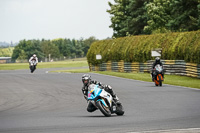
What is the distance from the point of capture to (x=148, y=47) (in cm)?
4134

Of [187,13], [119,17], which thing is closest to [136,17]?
[119,17]

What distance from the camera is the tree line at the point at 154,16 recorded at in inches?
2153

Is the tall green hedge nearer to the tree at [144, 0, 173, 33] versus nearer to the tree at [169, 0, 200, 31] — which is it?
the tree at [169, 0, 200, 31]

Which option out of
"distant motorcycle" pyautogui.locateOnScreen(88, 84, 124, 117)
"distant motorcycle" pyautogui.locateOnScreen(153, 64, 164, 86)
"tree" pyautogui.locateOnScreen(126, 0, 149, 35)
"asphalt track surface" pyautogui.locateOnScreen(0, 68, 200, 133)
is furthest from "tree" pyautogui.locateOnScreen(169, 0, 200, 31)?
"distant motorcycle" pyautogui.locateOnScreen(88, 84, 124, 117)

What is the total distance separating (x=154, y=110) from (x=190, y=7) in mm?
42871

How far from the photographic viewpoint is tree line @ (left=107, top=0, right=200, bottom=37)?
54.7 meters

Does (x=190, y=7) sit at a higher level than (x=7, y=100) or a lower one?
higher

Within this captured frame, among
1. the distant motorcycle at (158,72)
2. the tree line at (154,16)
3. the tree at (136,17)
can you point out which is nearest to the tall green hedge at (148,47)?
the distant motorcycle at (158,72)

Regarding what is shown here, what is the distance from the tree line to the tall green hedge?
9391 millimetres

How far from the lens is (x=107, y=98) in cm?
1194

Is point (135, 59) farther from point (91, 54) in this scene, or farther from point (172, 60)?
point (91, 54)

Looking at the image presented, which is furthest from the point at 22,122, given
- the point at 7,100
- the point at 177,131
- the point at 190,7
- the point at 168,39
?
the point at 190,7

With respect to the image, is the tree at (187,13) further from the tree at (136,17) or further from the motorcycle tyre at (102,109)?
the motorcycle tyre at (102,109)

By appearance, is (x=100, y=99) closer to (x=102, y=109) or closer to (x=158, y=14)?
(x=102, y=109)
